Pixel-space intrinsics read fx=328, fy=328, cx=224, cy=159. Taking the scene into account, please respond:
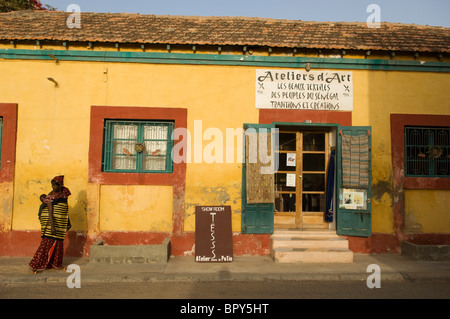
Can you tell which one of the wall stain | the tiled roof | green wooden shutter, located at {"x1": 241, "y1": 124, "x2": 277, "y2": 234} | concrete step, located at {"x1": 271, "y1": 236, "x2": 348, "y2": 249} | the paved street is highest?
the tiled roof

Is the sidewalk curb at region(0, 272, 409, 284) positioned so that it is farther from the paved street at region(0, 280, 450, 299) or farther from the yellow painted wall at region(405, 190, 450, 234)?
the yellow painted wall at region(405, 190, 450, 234)

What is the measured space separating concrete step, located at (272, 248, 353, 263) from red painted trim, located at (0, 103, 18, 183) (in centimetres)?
624

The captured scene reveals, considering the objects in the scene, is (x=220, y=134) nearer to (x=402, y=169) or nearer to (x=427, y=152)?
(x=402, y=169)

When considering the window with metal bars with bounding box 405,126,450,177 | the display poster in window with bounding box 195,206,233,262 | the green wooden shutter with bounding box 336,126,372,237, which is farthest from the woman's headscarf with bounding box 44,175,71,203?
the window with metal bars with bounding box 405,126,450,177

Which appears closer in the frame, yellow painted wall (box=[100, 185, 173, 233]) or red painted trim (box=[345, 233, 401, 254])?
yellow painted wall (box=[100, 185, 173, 233])

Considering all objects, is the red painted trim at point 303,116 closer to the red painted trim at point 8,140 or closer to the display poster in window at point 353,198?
the display poster in window at point 353,198

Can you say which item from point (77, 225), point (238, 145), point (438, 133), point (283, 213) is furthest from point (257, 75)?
point (77, 225)

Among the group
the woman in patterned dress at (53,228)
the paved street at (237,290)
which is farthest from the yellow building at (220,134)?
the paved street at (237,290)

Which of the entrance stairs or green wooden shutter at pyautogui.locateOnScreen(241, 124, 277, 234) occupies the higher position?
green wooden shutter at pyautogui.locateOnScreen(241, 124, 277, 234)

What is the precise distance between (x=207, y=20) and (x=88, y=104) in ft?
13.0

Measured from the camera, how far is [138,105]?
771cm

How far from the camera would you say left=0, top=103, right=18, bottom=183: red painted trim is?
745cm

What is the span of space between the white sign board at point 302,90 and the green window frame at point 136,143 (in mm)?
2392

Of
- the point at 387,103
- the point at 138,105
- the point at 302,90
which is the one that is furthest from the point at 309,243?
the point at 138,105
